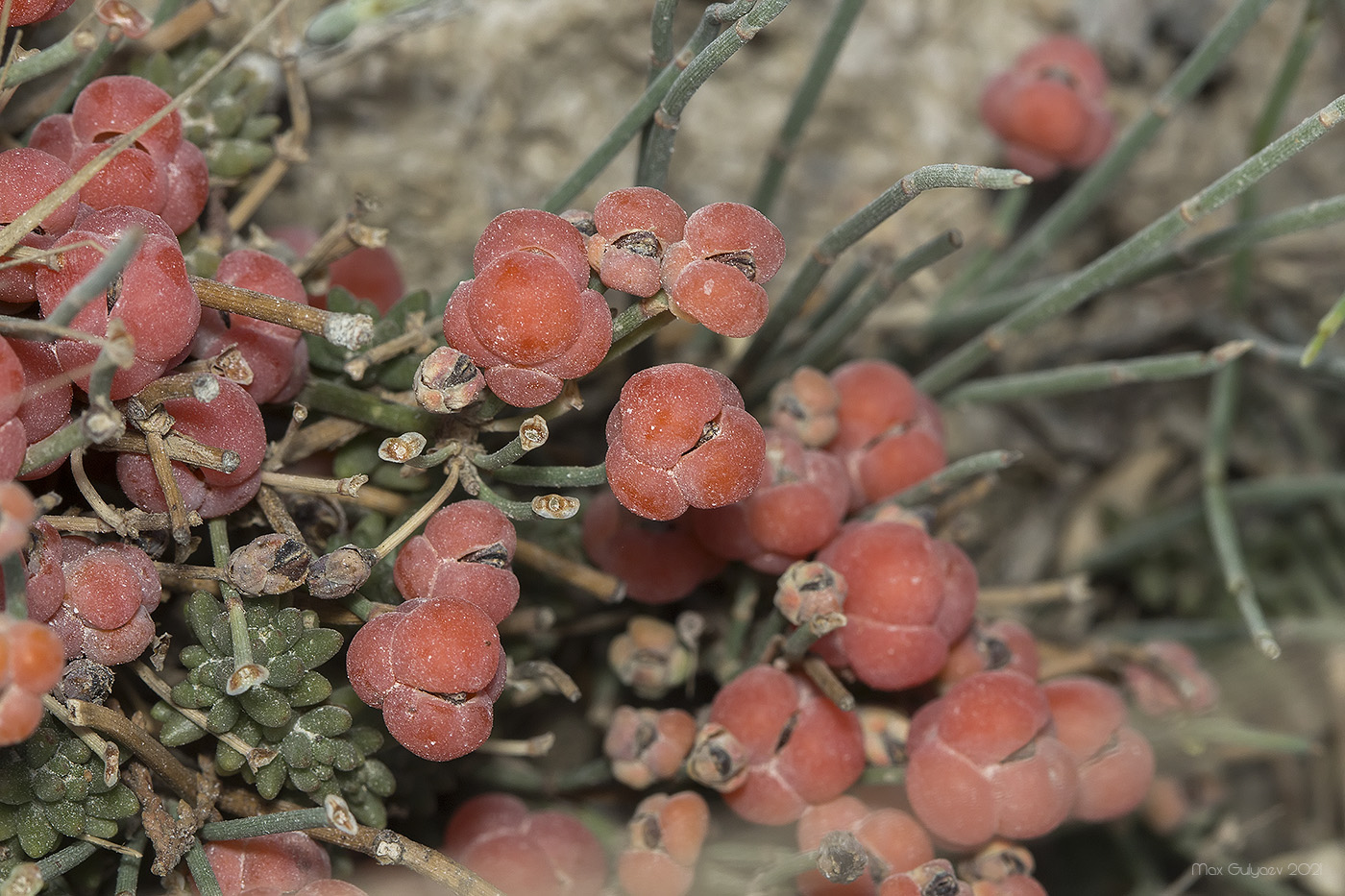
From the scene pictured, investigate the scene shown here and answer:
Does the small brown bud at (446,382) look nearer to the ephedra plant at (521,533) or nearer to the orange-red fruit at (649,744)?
the ephedra plant at (521,533)

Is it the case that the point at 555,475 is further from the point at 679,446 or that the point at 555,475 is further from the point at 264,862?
the point at 264,862

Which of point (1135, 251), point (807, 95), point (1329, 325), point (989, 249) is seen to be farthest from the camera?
point (989, 249)

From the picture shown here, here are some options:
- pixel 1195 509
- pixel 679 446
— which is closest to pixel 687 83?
pixel 679 446

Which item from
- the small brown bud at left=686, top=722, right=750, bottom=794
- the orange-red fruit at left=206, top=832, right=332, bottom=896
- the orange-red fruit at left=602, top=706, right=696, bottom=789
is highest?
the small brown bud at left=686, top=722, right=750, bottom=794

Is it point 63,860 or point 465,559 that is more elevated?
point 465,559

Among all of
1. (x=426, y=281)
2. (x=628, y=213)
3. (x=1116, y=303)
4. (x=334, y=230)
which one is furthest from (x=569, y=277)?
(x=1116, y=303)

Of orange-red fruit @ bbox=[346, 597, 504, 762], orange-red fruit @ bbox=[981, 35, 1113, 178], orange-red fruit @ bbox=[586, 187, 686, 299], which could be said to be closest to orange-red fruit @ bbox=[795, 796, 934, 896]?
orange-red fruit @ bbox=[346, 597, 504, 762]

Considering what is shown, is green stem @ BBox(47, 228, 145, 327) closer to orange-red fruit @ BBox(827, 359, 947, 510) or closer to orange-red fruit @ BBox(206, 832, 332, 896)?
orange-red fruit @ BBox(206, 832, 332, 896)
